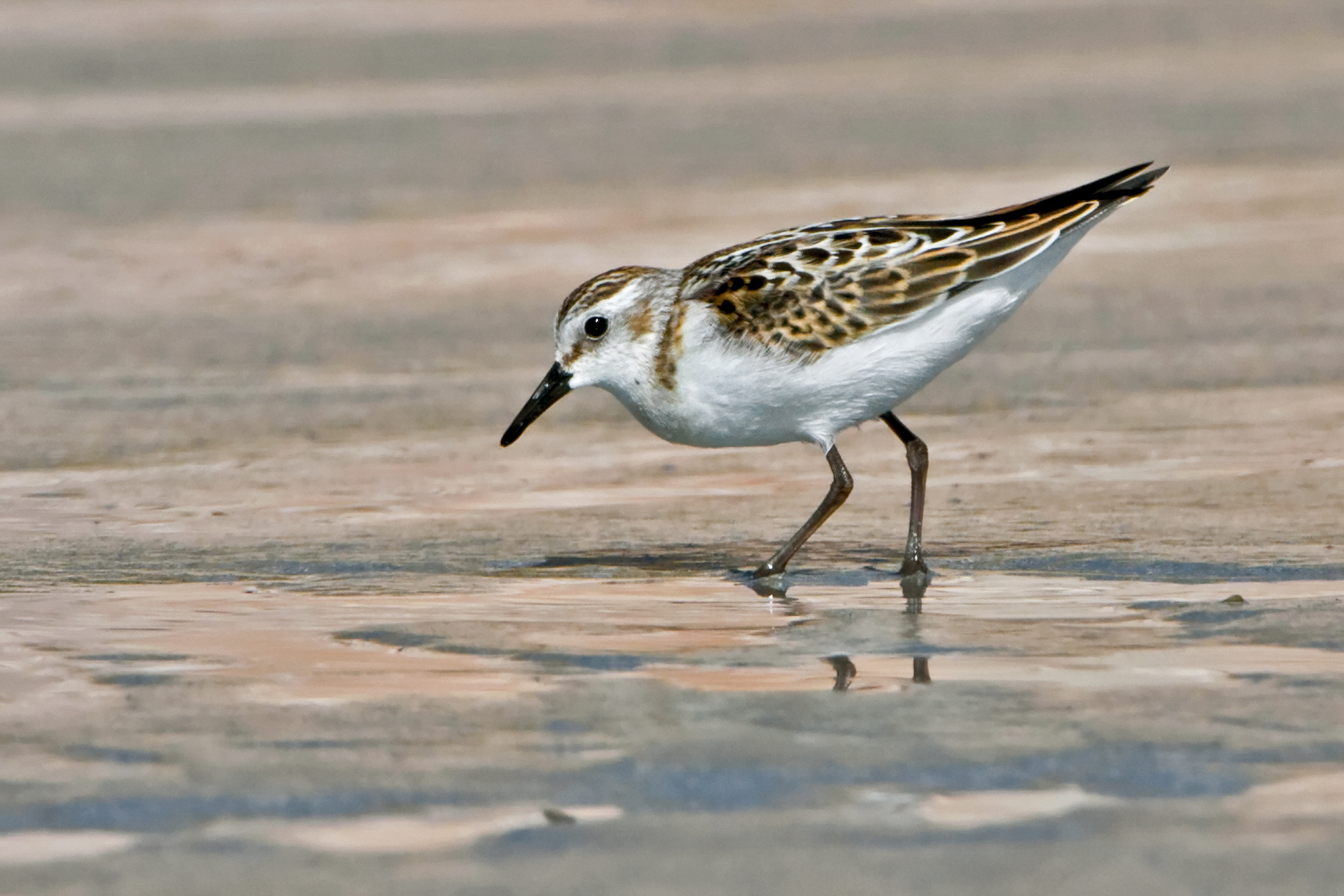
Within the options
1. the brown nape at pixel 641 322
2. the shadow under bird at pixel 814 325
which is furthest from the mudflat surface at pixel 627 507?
the brown nape at pixel 641 322

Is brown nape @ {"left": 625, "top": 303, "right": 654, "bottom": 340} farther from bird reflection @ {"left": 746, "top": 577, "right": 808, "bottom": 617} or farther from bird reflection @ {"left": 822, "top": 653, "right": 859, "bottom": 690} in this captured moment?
bird reflection @ {"left": 822, "top": 653, "right": 859, "bottom": 690}

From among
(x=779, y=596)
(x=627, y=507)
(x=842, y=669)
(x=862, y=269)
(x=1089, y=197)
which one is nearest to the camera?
(x=842, y=669)

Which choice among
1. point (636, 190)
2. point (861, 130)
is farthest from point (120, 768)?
point (861, 130)

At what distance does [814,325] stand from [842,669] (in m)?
1.61

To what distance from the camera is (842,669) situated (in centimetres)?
558

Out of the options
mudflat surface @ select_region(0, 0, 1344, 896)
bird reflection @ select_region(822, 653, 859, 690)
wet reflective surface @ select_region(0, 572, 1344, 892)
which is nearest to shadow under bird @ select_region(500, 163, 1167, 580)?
mudflat surface @ select_region(0, 0, 1344, 896)

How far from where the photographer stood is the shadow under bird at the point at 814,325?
6.86m

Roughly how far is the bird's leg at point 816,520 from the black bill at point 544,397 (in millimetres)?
951

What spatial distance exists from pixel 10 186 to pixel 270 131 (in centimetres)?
213

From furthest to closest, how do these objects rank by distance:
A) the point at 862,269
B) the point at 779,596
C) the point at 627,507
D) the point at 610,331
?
the point at 627,507 → the point at 610,331 → the point at 862,269 → the point at 779,596

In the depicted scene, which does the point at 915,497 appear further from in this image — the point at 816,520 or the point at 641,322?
the point at 641,322

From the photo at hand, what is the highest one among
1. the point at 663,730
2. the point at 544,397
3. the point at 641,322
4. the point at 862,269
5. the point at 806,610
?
the point at 862,269

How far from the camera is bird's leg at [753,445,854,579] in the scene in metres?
6.82

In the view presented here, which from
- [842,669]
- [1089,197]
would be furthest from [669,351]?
[842,669]
